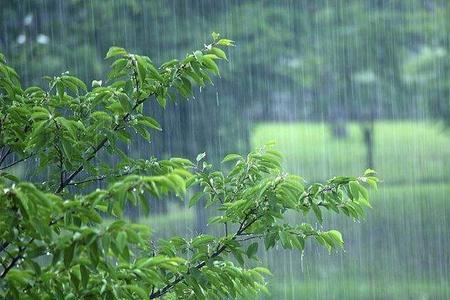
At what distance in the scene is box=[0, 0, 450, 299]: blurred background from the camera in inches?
171

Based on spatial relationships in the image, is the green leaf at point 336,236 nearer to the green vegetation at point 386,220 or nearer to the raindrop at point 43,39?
the green vegetation at point 386,220

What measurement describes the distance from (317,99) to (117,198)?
298 centimetres

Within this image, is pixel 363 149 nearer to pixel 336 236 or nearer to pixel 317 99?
pixel 317 99

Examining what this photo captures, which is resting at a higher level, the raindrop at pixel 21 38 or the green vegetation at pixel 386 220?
the raindrop at pixel 21 38

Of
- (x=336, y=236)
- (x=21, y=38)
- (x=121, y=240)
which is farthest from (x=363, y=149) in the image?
(x=121, y=240)

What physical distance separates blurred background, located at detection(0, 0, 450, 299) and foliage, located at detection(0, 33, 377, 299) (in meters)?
2.10

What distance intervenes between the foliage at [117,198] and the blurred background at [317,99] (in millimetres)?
2100

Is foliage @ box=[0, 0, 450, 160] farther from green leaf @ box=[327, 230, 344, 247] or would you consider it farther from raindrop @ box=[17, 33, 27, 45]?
green leaf @ box=[327, 230, 344, 247]

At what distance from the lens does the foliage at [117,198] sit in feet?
5.01

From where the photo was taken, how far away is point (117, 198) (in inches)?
60.8

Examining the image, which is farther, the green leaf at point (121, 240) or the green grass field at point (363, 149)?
the green grass field at point (363, 149)

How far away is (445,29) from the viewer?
14.4ft

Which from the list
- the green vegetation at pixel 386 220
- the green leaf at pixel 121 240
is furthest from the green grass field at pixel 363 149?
the green leaf at pixel 121 240

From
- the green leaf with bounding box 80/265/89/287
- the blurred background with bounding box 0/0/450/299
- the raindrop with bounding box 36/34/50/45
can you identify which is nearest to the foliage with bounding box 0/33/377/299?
the green leaf with bounding box 80/265/89/287
